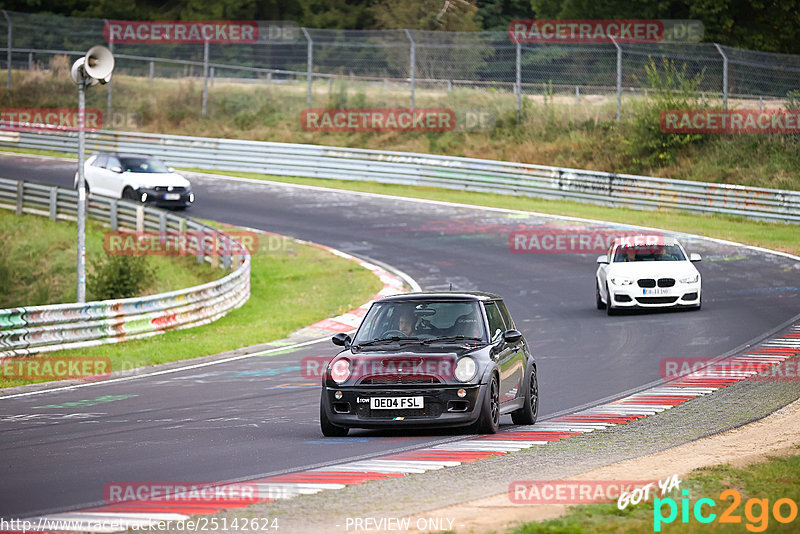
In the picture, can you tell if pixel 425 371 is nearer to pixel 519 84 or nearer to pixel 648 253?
pixel 648 253

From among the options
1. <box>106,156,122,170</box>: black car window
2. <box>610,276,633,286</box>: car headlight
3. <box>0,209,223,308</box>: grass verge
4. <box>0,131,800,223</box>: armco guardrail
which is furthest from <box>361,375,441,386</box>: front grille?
<box>106,156,122,170</box>: black car window

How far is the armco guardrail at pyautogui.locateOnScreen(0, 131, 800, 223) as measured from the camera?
34.4 metres

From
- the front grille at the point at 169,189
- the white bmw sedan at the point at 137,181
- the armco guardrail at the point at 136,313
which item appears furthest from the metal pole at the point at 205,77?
the armco guardrail at the point at 136,313

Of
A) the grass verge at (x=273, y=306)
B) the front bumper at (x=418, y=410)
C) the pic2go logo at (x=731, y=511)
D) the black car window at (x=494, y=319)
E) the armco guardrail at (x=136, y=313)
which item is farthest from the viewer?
the grass verge at (x=273, y=306)

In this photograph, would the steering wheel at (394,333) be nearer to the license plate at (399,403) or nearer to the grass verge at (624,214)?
the license plate at (399,403)

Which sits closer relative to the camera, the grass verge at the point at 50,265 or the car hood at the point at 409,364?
the car hood at the point at 409,364

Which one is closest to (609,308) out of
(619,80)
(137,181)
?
(137,181)

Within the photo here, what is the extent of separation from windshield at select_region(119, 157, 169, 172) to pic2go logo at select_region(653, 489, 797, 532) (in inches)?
1171

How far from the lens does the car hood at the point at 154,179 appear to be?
113 ft

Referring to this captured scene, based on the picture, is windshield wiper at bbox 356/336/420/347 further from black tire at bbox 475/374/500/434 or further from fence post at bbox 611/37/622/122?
fence post at bbox 611/37/622/122

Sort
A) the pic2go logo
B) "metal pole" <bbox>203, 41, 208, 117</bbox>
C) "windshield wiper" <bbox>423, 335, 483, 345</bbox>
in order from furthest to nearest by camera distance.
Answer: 1. "metal pole" <bbox>203, 41, 208, 117</bbox>
2. "windshield wiper" <bbox>423, 335, 483, 345</bbox>
3. the pic2go logo

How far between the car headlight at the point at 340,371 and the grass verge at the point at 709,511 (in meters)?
3.74

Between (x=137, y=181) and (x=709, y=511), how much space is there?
29.1m

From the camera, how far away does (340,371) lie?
1109 centimetres
